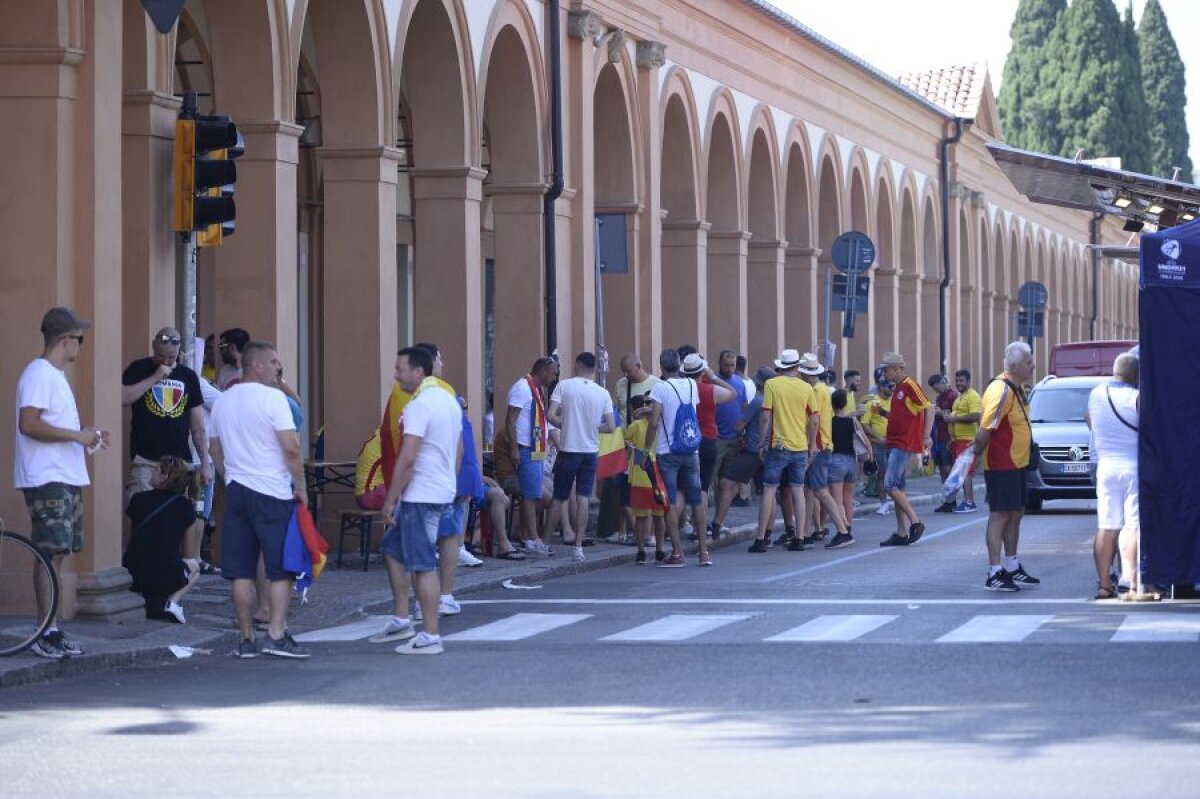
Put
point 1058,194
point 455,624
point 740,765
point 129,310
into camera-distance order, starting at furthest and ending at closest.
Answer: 1. point 1058,194
2. point 129,310
3. point 455,624
4. point 740,765

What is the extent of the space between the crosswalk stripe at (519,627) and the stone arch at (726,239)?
1797 cm

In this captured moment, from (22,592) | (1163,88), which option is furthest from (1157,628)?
(1163,88)

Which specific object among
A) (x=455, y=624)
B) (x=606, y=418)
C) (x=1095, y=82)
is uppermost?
(x=1095, y=82)

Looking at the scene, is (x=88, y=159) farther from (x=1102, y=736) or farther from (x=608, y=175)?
(x=608, y=175)

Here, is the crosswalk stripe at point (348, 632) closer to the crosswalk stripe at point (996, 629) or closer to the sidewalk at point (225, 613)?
the sidewalk at point (225, 613)

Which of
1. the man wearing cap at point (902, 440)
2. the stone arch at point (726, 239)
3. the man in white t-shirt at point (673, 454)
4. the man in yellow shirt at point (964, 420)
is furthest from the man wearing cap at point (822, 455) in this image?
the stone arch at point (726, 239)

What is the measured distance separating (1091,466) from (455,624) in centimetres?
1468

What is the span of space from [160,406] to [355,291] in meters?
5.58

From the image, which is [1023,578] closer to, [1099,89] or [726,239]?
[726,239]

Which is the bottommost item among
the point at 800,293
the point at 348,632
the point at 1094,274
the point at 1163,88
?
the point at 348,632

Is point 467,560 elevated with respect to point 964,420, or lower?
A: lower

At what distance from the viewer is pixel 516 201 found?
987 inches

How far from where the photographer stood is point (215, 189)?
50.9 ft

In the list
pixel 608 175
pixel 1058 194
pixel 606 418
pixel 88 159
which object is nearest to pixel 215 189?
pixel 88 159
